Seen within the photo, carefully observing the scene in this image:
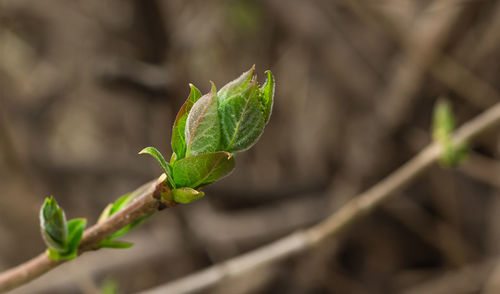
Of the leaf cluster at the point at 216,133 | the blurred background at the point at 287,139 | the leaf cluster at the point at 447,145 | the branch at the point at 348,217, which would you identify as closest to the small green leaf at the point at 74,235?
the leaf cluster at the point at 216,133

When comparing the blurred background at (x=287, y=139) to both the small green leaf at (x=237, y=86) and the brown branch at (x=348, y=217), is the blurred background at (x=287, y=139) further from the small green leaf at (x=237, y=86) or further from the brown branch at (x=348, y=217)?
the small green leaf at (x=237, y=86)

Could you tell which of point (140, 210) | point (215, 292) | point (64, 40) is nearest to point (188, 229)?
point (215, 292)

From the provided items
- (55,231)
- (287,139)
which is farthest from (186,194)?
(287,139)

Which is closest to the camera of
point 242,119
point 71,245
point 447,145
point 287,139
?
point 242,119

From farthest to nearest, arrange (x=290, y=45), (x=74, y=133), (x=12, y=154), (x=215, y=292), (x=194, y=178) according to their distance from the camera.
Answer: (x=74, y=133) → (x=290, y=45) → (x=215, y=292) → (x=12, y=154) → (x=194, y=178)

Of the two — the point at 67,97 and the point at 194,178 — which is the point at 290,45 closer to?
the point at 67,97

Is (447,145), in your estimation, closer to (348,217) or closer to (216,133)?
(348,217)

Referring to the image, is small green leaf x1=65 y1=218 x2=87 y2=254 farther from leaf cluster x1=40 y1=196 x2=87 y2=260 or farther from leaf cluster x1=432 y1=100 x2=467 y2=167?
leaf cluster x1=432 y1=100 x2=467 y2=167
